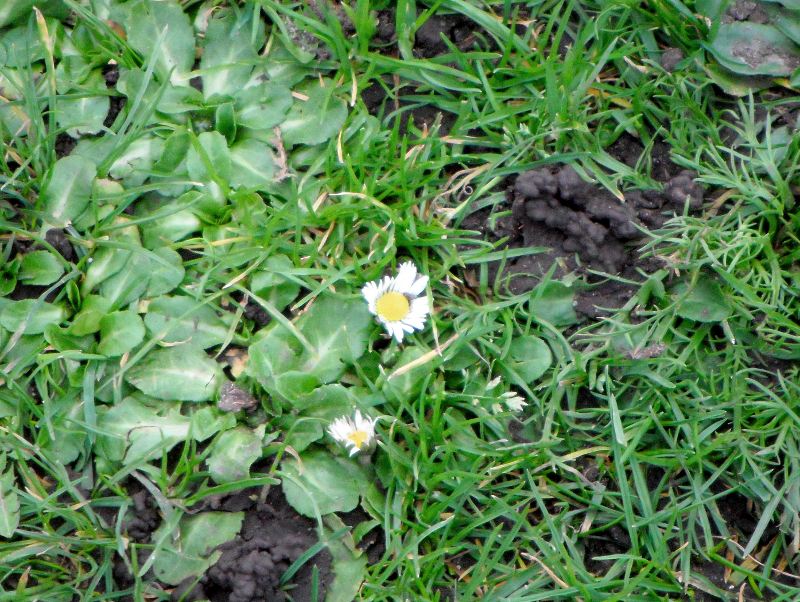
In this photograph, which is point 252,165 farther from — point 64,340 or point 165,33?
point 64,340

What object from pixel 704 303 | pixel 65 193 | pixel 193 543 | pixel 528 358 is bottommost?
pixel 193 543

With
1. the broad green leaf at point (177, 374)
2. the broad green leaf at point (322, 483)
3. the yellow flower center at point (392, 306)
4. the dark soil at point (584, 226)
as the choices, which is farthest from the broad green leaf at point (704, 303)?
the broad green leaf at point (177, 374)

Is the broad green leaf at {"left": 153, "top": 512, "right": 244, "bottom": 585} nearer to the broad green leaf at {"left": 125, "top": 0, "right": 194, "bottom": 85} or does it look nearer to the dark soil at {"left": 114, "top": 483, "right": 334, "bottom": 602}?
the dark soil at {"left": 114, "top": 483, "right": 334, "bottom": 602}

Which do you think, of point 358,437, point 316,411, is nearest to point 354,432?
point 358,437

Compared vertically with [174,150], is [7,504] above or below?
below

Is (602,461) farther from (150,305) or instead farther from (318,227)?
(150,305)

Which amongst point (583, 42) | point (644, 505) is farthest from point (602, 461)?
point (583, 42)
